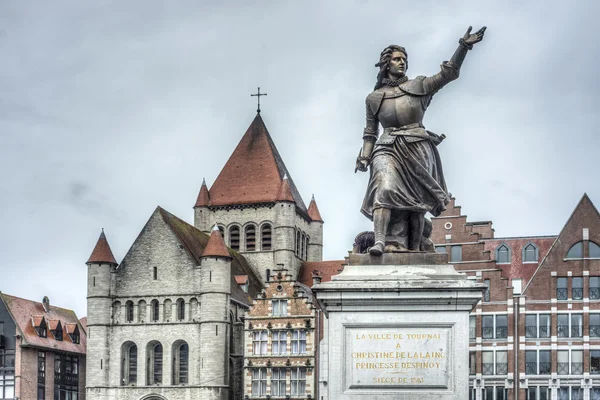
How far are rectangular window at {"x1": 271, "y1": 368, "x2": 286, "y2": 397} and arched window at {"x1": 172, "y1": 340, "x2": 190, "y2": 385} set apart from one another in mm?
7906

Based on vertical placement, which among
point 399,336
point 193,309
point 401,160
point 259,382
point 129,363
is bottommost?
point 259,382

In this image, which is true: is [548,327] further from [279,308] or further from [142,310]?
[142,310]

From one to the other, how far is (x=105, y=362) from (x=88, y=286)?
468 centimetres


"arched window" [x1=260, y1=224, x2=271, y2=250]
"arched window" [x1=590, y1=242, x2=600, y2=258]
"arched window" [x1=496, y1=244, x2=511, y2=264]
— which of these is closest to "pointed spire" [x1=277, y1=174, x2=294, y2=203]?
"arched window" [x1=260, y1=224, x2=271, y2=250]

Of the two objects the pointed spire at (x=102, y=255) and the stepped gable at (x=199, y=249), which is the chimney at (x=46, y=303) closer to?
the pointed spire at (x=102, y=255)

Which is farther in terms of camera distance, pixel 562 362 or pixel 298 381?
pixel 298 381

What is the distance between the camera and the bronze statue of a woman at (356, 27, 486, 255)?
1082cm

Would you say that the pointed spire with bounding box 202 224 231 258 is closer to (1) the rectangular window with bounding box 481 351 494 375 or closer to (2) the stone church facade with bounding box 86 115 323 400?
(2) the stone church facade with bounding box 86 115 323 400

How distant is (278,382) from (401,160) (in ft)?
149

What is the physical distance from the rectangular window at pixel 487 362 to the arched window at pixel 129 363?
70.8 ft

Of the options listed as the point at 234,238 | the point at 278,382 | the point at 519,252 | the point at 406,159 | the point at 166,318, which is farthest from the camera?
the point at 234,238

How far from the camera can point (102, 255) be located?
64750mm

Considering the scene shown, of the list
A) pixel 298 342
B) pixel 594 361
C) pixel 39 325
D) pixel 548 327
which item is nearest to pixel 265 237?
pixel 39 325

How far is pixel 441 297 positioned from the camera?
400 inches
